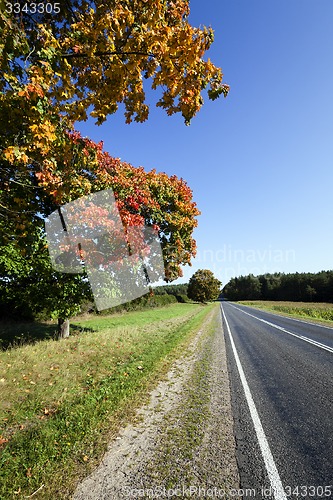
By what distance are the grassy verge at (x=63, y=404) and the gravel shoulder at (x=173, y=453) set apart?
30cm

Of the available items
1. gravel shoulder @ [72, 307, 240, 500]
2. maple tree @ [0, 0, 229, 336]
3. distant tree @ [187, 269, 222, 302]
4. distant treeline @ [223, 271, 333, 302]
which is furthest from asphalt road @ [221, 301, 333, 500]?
distant treeline @ [223, 271, 333, 302]

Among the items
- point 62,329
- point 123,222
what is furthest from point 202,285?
point 123,222

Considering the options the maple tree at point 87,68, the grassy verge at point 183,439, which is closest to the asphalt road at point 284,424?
the grassy verge at point 183,439

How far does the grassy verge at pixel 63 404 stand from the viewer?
3371 mm

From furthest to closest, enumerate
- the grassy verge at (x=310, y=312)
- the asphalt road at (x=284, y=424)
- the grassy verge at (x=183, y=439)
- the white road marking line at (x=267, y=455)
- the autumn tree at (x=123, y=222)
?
the grassy verge at (x=310, y=312)
the autumn tree at (x=123, y=222)
the grassy verge at (x=183, y=439)
the asphalt road at (x=284, y=424)
the white road marking line at (x=267, y=455)

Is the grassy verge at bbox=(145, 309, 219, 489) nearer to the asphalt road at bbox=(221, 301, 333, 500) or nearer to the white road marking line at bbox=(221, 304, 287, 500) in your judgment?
the asphalt road at bbox=(221, 301, 333, 500)

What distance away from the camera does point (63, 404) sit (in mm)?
5520

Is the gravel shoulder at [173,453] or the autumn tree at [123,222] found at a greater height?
the autumn tree at [123,222]

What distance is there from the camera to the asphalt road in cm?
319

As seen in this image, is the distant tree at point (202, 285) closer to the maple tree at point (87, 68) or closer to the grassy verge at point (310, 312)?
the grassy verge at point (310, 312)

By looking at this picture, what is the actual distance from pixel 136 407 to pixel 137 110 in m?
5.99

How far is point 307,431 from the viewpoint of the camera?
437cm

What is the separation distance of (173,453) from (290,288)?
110388 mm

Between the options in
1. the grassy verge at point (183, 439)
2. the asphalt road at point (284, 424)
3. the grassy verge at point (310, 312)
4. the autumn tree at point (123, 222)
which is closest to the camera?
the asphalt road at point (284, 424)
